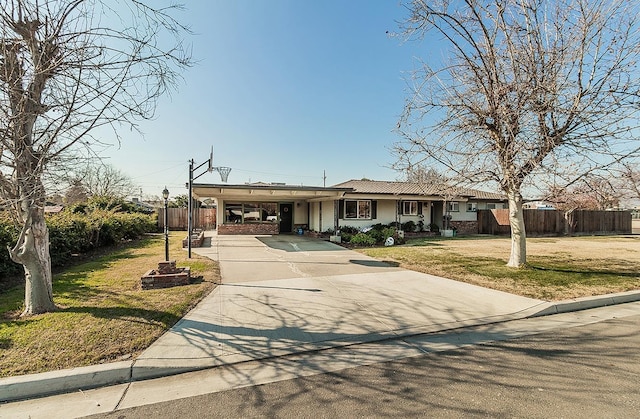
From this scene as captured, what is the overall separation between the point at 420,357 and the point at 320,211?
14188 mm

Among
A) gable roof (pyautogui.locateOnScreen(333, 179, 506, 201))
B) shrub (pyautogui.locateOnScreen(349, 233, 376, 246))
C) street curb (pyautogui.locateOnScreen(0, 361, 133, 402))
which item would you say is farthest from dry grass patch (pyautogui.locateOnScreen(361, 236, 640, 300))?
street curb (pyautogui.locateOnScreen(0, 361, 133, 402))

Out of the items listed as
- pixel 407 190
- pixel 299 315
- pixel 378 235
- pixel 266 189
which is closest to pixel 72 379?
pixel 299 315

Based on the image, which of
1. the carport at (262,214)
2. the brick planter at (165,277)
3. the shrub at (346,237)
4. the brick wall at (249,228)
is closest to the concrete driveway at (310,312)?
the brick planter at (165,277)

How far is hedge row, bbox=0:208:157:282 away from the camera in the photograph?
6.90 metres

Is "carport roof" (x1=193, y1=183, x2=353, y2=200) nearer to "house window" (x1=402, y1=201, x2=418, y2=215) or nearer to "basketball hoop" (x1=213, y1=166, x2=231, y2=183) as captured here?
"basketball hoop" (x1=213, y1=166, x2=231, y2=183)

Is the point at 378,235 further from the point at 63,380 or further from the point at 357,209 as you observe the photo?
the point at 63,380

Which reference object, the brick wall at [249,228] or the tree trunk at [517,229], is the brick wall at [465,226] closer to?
the tree trunk at [517,229]

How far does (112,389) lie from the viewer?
115 inches

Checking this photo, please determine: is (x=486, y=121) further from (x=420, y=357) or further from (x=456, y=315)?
(x=420, y=357)

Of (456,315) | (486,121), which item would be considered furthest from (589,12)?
(456,315)

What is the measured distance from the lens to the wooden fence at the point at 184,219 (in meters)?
24.3

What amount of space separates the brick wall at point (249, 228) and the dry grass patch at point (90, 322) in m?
12.2

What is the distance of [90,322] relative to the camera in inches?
162

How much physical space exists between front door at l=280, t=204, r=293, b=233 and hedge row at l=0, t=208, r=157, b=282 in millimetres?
9020
